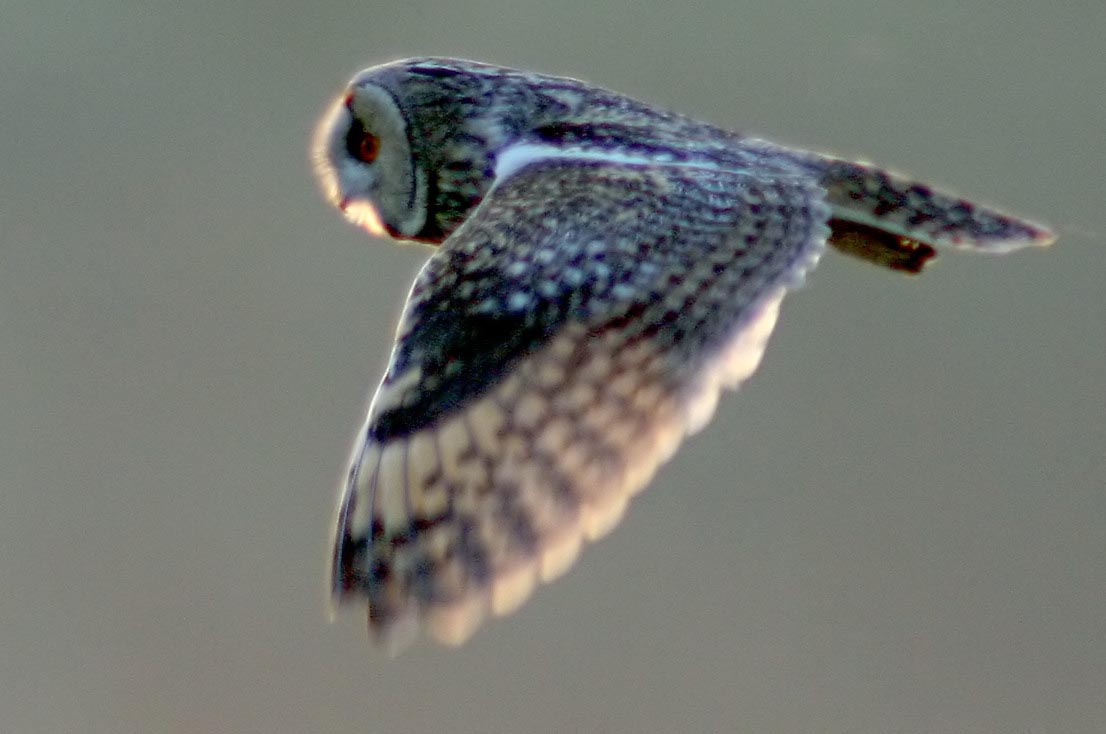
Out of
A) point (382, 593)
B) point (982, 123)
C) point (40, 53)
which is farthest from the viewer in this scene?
point (40, 53)

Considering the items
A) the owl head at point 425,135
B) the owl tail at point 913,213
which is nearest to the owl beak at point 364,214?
the owl head at point 425,135

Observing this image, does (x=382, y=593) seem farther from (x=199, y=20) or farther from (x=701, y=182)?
(x=199, y=20)

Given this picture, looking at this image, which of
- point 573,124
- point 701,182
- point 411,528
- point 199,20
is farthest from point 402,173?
point 199,20

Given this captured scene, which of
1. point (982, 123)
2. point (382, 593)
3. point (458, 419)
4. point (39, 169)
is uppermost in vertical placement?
point (982, 123)

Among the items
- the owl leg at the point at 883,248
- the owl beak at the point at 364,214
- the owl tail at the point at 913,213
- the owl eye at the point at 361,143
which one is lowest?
the owl beak at the point at 364,214

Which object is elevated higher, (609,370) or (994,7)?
(994,7)

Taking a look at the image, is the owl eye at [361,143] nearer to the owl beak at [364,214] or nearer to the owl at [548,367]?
the owl beak at [364,214]

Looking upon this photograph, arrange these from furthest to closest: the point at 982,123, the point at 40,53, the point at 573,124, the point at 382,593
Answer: the point at 40,53 → the point at 982,123 → the point at 573,124 → the point at 382,593
